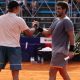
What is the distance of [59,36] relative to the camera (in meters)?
6.80

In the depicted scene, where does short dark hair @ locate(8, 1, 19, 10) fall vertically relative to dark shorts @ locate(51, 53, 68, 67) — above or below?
above

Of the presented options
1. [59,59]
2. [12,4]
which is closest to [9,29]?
[12,4]

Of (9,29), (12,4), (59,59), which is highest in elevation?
(12,4)

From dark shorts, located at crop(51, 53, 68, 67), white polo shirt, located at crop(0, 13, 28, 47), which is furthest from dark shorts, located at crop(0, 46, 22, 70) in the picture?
dark shorts, located at crop(51, 53, 68, 67)

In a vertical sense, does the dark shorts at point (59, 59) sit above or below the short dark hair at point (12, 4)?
below

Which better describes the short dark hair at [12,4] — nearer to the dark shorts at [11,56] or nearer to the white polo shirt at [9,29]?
the white polo shirt at [9,29]

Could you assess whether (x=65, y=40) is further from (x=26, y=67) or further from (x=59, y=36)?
(x=26, y=67)

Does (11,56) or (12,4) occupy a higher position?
(12,4)

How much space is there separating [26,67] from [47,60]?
2054 mm

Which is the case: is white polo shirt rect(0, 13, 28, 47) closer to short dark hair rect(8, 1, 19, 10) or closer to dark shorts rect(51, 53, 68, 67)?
short dark hair rect(8, 1, 19, 10)

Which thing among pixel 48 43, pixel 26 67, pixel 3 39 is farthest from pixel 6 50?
pixel 48 43

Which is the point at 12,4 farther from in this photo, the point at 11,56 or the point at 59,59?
the point at 59,59

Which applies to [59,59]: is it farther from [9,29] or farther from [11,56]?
[9,29]

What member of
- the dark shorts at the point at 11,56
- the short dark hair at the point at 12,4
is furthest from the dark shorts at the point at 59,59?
the short dark hair at the point at 12,4
